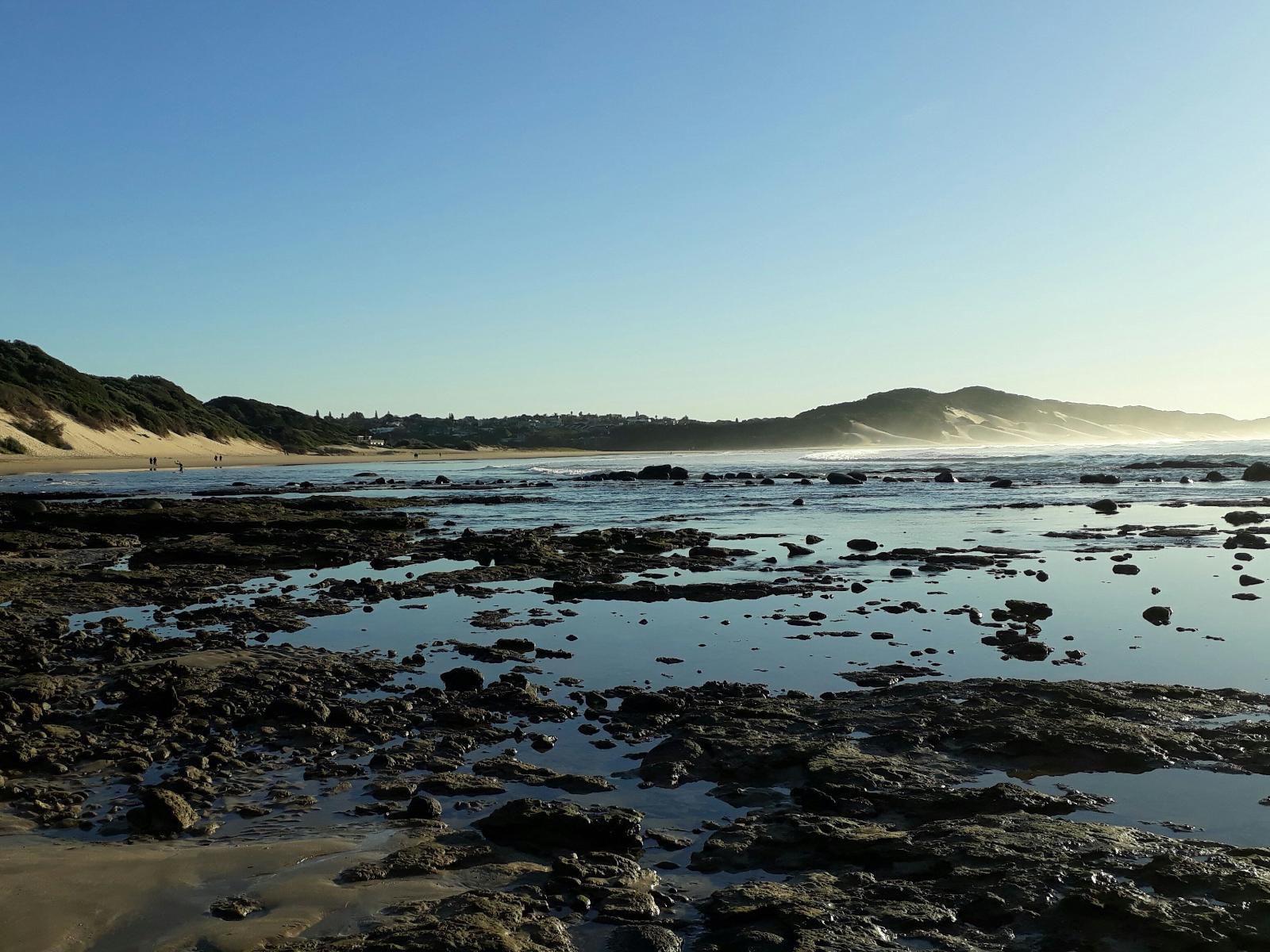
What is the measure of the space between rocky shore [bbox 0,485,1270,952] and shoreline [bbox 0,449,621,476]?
63672 millimetres

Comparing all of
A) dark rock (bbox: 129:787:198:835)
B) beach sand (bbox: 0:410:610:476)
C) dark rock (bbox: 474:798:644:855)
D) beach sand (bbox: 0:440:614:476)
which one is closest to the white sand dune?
beach sand (bbox: 0:410:610:476)

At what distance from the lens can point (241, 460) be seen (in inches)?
3826

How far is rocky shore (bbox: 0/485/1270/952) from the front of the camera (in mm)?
4855

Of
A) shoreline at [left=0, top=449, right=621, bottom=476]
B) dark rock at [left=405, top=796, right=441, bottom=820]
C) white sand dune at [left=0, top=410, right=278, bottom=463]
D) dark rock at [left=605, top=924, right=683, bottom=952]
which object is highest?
white sand dune at [left=0, top=410, right=278, bottom=463]

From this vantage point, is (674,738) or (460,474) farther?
(460,474)

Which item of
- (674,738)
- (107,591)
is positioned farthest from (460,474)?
(674,738)

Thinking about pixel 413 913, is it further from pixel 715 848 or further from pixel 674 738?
pixel 674 738

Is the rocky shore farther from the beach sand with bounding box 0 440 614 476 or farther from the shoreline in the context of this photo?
the beach sand with bounding box 0 440 614 476

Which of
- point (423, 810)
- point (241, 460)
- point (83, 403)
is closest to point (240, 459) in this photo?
point (241, 460)

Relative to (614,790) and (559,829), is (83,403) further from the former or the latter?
(559,829)

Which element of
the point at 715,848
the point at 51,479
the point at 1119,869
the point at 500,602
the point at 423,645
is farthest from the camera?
the point at 51,479

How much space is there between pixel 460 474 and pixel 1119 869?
6957cm

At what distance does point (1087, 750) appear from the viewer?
291 inches

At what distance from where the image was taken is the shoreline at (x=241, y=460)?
222ft
